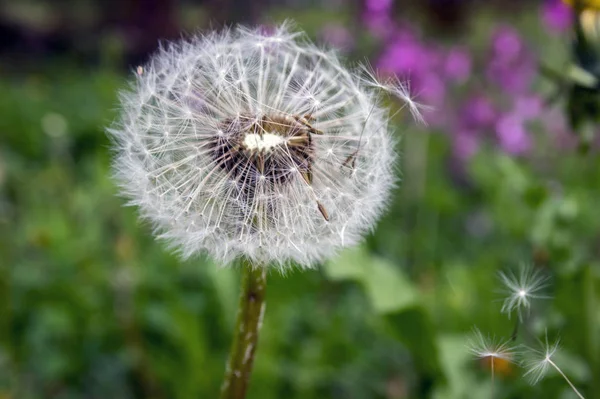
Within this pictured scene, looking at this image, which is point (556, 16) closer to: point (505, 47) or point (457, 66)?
point (505, 47)

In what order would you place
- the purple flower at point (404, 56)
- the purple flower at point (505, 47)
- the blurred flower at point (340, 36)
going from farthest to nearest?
the purple flower at point (505, 47) → the blurred flower at point (340, 36) → the purple flower at point (404, 56)

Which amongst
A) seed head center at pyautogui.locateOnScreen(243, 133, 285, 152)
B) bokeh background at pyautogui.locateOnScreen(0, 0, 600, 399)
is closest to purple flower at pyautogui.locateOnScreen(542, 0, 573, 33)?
bokeh background at pyautogui.locateOnScreen(0, 0, 600, 399)

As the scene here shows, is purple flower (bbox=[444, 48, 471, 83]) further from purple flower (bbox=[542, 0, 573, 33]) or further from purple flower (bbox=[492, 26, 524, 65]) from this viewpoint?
purple flower (bbox=[542, 0, 573, 33])

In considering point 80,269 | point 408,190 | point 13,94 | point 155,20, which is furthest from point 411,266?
point 155,20

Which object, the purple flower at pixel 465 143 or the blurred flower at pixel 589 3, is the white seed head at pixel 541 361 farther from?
the purple flower at pixel 465 143

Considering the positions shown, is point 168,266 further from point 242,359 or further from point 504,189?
point 242,359

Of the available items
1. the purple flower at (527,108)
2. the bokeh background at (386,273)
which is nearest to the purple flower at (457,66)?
the bokeh background at (386,273)
